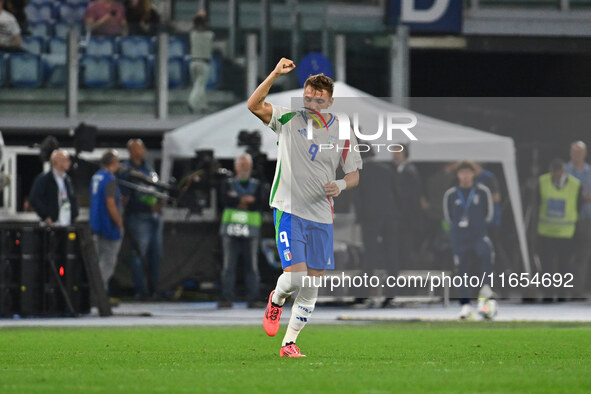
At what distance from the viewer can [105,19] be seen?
25.4m

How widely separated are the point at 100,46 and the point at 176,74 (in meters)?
1.46

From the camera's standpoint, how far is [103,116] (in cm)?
2517

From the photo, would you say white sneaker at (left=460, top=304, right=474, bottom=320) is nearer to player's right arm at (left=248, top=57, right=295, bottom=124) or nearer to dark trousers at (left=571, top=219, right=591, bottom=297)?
dark trousers at (left=571, top=219, right=591, bottom=297)

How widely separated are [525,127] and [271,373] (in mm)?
12582

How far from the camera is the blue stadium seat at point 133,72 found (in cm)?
2553

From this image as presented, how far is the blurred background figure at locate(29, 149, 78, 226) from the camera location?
18.4 meters

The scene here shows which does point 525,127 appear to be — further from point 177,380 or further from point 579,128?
point 177,380

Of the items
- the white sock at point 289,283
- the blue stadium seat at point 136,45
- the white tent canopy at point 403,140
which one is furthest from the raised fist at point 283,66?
the blue stadium seat at point 136,45

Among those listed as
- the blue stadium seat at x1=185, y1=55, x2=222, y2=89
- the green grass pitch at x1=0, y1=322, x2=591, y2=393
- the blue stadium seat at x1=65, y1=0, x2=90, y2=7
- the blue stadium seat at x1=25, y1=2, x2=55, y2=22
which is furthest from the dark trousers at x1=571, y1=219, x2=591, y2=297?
the blue stadium seat at x1=25, y1=2, x2=55, y2=22

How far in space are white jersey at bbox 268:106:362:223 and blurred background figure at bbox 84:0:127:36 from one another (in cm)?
1552

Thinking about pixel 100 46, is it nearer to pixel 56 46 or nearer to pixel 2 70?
pixel 56 46

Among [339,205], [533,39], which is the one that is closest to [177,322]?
[339,205]

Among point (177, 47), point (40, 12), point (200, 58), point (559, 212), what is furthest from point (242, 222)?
point (40, 12)

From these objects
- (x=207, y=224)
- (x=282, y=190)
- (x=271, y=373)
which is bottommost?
(x=207, y=224)
